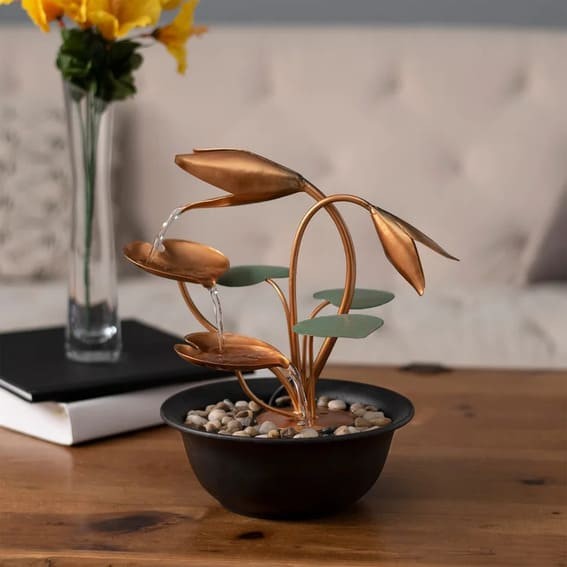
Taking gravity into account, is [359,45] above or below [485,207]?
A: above

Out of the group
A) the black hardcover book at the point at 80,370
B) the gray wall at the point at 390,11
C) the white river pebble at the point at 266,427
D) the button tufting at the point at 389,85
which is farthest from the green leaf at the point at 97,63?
the gray wall at the point at 390,11

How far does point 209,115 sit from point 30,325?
732 millimetres

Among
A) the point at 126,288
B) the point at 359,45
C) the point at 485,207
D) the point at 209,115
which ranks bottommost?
the point at 126,288

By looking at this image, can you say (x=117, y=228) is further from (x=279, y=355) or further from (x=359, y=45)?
(x=279, y=355)

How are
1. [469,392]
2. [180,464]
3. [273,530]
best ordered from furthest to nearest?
1. [469,392]
2. [180,464]
3. [273,530]

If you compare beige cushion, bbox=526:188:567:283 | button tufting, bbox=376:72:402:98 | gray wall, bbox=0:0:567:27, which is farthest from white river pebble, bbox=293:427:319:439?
gray wall, bbox=0:0:567:27

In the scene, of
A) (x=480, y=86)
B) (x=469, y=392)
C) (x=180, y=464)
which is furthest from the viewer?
(x=480, y=86)

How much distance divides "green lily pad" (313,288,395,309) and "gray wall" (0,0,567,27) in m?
2.10

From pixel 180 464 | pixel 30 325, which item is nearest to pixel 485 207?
pixel 30 325

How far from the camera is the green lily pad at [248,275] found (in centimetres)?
78

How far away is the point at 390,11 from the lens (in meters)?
2.73

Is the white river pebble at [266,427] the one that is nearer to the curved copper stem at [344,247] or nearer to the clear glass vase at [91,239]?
the curved copper stem at [344,247]

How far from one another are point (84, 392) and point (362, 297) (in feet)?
1.15

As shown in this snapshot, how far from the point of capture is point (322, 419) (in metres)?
0.80
